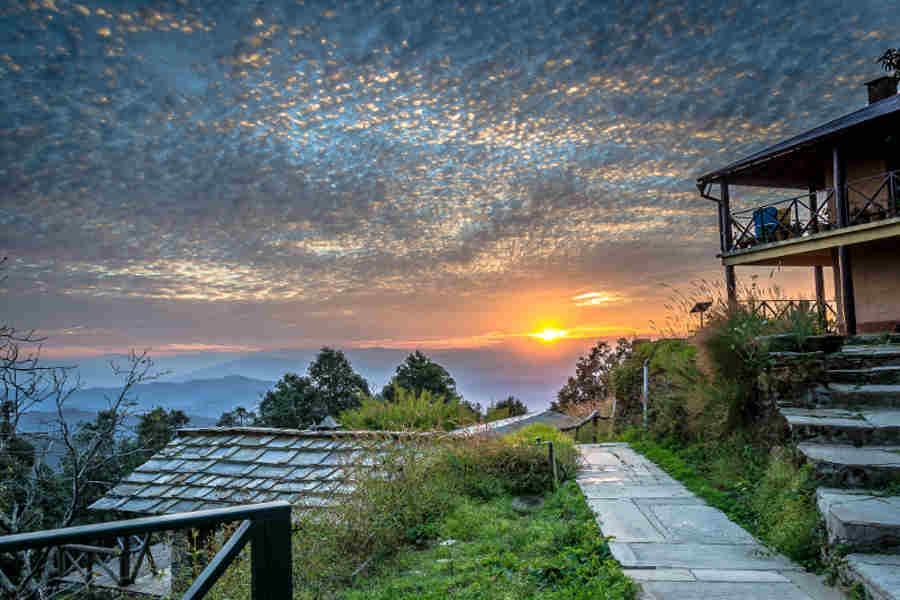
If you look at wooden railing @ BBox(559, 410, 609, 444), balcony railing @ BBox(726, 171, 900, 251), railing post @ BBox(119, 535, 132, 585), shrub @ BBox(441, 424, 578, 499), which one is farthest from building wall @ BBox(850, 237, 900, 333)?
railing post @ BBox(119, 535, 132, 585)

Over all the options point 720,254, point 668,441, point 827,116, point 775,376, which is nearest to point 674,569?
point 775,376

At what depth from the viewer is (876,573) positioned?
8.89 feet

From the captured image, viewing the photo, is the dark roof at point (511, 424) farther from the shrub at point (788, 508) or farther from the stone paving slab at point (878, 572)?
the stone paving slab at point (878, 572)

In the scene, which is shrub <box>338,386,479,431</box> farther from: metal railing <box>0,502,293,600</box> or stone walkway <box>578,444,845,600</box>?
metal railing <box>0,502,293,600</box>

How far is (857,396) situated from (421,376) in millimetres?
19204

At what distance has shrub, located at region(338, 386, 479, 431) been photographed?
25.9 feet

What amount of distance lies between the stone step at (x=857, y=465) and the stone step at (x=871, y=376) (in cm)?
154

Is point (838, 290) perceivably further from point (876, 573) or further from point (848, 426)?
point (876, 573)

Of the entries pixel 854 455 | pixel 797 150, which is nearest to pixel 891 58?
pixel 854 455

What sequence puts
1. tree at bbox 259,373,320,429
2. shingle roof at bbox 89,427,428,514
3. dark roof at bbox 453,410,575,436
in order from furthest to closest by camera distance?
tree at bbox 259,373,320,429 < dark roof at bbox 453,410,575,436 < shingle roof at bbox 89,427,428,514

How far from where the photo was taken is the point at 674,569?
136 inches

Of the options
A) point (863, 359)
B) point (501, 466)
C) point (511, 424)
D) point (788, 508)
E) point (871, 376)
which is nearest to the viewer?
point (788, 508)

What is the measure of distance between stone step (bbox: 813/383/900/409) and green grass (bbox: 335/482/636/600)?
2.75 metres

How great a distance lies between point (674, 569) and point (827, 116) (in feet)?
38.9
